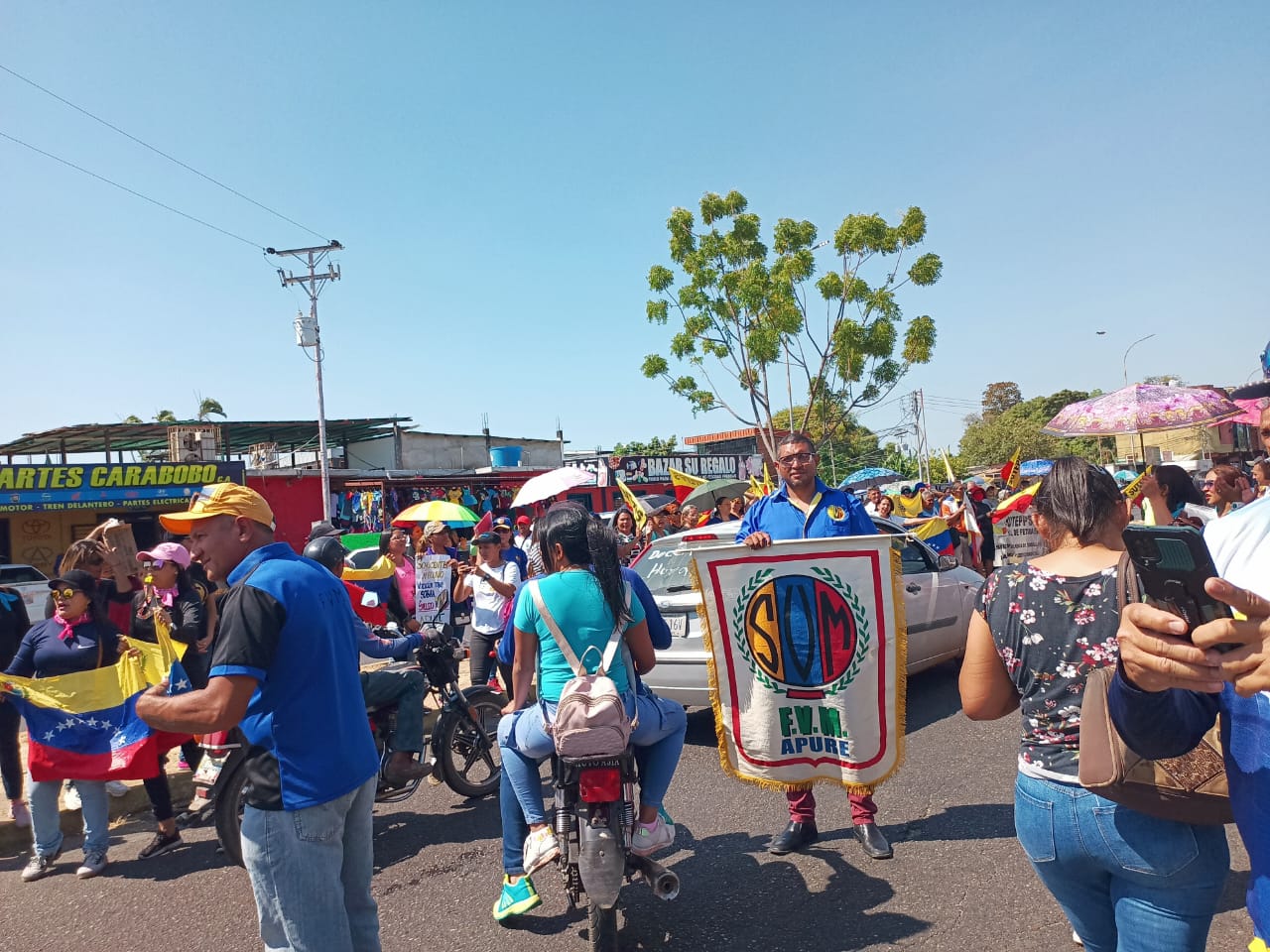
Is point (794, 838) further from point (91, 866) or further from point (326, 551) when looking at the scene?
point (91, 866)

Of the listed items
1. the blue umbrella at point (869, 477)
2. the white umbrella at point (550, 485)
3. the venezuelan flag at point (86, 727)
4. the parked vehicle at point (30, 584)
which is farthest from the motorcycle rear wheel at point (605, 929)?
the blue umbrella at point (869, 477)

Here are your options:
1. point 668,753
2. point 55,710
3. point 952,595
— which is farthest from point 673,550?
point 55,710

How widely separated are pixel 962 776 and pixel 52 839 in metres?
5.36

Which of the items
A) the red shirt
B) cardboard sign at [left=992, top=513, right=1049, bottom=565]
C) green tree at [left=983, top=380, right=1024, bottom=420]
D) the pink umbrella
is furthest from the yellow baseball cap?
green tree at [left=983, top=380, right=1024, bottom=420]

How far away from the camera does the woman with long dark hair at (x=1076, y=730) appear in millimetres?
1927

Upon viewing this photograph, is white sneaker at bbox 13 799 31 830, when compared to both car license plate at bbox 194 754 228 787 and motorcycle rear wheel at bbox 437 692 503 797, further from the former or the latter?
motorcycle rear wheel at bbox 437 692 503 797

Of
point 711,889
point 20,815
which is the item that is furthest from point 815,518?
point 20,815

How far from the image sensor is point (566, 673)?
3395 mm

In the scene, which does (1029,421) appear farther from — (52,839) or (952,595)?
(52,839)

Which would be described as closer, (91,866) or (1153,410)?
(91,866)

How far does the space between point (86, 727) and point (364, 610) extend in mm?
3017

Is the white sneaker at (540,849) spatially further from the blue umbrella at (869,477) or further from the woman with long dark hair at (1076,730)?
the blue umbrella at (869,477)

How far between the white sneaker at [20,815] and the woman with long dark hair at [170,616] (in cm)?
82

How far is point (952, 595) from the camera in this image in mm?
7355
